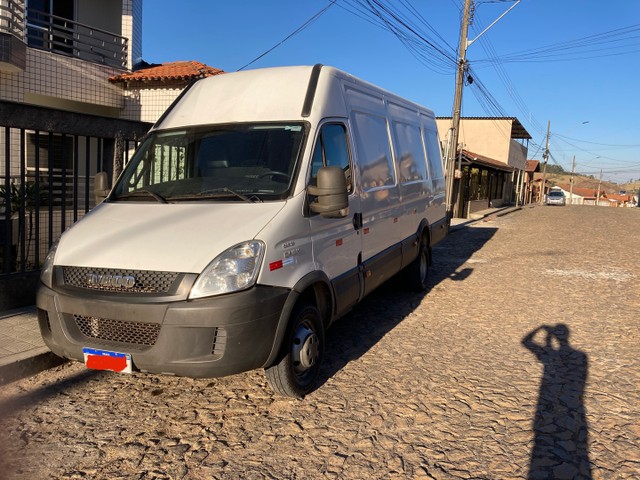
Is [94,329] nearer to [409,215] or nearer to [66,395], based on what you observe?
[66,395]

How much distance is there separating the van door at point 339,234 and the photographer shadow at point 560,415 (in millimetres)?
1690

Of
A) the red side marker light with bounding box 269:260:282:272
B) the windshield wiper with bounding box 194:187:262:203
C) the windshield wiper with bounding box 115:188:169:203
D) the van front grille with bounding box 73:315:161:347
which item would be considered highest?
the windshield wiper with bounding box 194:187:262:203

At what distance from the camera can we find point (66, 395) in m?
3.93

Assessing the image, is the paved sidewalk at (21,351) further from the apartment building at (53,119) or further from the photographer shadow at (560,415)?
the photographer shadow at (560,415)

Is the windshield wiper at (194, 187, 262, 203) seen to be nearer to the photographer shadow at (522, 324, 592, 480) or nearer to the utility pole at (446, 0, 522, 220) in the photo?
the photographer shadow at (522, 324, 592, 480)

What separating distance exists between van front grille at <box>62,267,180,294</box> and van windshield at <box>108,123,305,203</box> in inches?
31.5

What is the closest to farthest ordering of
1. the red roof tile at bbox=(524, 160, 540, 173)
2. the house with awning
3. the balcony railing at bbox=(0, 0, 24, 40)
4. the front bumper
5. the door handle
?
the front bumper
the door handle
the balcony railing at bbox=(0, 0, 24, 40)
the house with awning
the red roof tile at bbox=(524, 160, 540, 173)

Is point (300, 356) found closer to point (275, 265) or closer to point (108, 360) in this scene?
point (275, 265)

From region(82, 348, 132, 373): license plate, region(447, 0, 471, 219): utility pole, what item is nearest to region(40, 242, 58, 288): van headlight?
region(82, 348, 132, 373): license plate

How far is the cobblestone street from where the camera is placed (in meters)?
3.03

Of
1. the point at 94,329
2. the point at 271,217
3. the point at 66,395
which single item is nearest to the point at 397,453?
the point at 271,217

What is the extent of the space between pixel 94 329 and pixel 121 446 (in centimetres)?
73

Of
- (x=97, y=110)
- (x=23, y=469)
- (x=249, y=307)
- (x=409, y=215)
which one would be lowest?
(x=23, y=469)

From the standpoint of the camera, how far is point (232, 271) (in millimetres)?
3203
